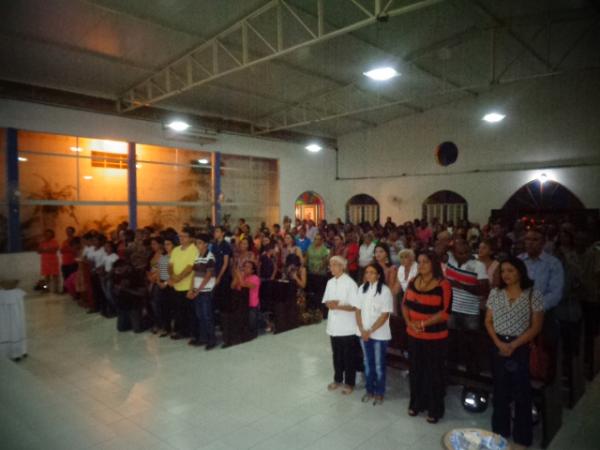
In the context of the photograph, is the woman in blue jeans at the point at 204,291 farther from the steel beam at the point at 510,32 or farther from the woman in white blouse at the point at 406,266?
the steel beam at the point at 510,32

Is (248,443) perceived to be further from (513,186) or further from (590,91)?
(590,91)

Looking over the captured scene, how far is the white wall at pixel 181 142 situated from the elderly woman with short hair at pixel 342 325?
8334 millimetres

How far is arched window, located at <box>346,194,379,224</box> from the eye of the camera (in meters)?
15.7

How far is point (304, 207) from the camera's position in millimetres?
16719

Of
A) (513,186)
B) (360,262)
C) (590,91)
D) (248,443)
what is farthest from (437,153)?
(248,443)

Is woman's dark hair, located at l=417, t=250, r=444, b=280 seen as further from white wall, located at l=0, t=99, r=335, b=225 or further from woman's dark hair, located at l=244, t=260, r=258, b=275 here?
white wall, located at l=0, t=99, r=335, b=225

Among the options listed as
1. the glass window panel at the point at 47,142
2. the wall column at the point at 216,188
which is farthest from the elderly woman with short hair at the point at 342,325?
the wall column at the point at 216,188

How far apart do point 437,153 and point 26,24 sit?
11.7m

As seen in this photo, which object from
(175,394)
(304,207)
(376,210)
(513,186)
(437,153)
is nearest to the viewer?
(175,394)

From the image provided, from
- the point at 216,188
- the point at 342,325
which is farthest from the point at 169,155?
the point at 342,325

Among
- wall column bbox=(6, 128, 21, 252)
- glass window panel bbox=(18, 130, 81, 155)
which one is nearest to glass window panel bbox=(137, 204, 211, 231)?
glass window panel bbox=(18, 130, 81, 155)

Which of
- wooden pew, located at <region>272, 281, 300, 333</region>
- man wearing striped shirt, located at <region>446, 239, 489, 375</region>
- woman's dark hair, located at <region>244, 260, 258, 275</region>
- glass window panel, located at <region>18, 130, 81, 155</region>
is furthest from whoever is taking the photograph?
glass window panel, located at <region>18, 130, 81, 155</region>

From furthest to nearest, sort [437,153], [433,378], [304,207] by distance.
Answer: [304,207], [437,153], [433,378]

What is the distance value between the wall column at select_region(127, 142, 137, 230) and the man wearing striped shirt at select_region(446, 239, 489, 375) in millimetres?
8960
